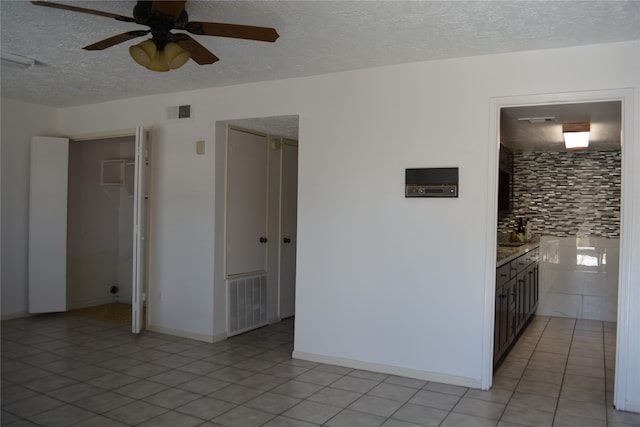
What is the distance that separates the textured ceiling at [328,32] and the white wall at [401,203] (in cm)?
18

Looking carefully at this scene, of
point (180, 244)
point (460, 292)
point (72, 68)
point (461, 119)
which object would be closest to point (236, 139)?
point (180, 244)

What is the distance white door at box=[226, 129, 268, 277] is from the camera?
493cm

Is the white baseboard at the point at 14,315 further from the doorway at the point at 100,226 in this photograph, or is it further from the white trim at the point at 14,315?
the doorway at the point at 100,226

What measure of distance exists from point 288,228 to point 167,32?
3.32m

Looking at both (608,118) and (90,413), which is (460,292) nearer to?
(608,118)

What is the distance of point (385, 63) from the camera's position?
12.6ft

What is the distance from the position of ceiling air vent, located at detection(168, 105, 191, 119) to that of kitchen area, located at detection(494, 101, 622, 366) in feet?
11.1

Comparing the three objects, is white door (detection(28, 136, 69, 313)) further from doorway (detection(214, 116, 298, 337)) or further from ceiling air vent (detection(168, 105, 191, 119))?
doorway (detection(214, 116, 298, 337))

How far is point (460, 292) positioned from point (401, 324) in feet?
1.73

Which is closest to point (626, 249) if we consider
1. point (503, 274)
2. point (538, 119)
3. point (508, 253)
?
point (503, 274)

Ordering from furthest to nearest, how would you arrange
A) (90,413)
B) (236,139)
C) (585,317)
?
(585,317), (236,139), (90,413)

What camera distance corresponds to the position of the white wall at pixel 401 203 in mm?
3510

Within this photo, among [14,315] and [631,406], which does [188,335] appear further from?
[631,406]

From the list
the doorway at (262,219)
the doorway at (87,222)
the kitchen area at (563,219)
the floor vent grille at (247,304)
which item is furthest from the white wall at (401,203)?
the kitchen area at (563,219)
